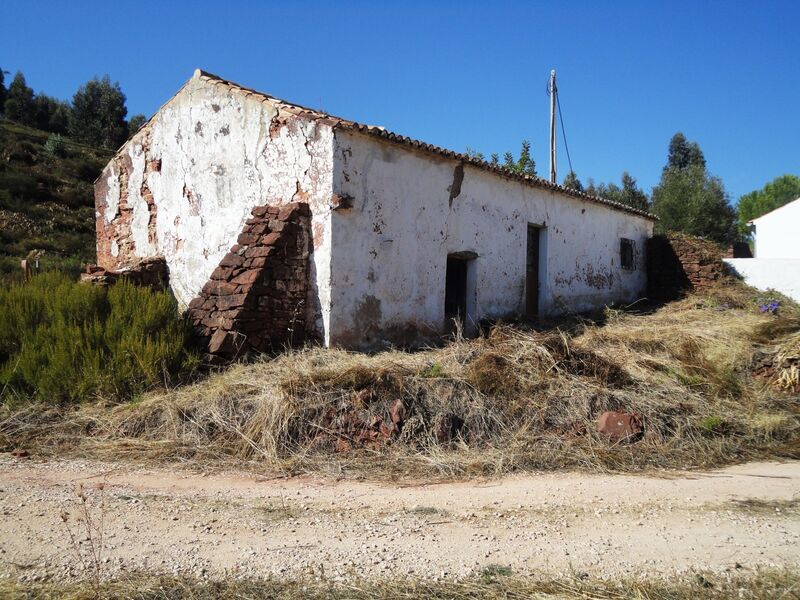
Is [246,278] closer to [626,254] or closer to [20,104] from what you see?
[626,254]

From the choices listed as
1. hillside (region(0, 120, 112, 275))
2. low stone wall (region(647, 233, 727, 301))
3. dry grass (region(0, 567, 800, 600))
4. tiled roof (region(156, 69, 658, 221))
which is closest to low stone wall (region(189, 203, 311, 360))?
tiled roof (region(156, 69, 658, 221))

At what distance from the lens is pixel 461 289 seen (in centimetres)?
1216

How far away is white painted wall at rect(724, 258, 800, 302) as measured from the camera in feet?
53.0

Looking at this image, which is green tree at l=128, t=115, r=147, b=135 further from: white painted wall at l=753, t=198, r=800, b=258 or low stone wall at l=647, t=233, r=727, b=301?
white painted wall at l=753, t=198, r=800, b=258

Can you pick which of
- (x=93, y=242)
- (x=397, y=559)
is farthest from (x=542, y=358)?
(x=93, y=242)

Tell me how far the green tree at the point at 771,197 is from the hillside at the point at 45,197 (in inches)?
1710

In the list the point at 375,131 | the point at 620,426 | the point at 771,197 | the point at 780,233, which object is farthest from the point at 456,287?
the point at 771,197

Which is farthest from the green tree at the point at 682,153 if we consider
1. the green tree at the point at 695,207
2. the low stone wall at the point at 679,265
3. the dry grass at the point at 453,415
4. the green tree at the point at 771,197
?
the dry grass at the point at 453,415

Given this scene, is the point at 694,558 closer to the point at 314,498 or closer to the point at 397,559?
the point at 397,559

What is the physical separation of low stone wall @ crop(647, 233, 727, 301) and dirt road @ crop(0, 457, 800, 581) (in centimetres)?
1296

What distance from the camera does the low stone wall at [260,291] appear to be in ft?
26.6

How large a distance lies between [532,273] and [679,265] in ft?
22.1

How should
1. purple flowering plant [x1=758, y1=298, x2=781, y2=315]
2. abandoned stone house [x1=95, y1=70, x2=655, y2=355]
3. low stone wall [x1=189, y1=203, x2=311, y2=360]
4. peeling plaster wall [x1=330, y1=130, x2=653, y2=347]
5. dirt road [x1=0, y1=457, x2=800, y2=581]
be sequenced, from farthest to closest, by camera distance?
purple flowering plant [x1=758, y1=298, x2=781, y2=315] < peeling plaster wall [x1=330, y1=130, x2=653, y2=347] < abandoned stone house [x1=95, y1=70, x2=655, y2=355] < low stone wall [x1=189, y1=203, x2=311, y2=360] < dirt road [x1=0, y1=457, x2=800, y2=581]

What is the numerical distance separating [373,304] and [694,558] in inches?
261
